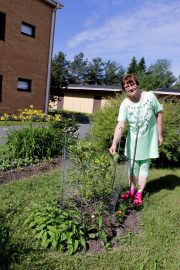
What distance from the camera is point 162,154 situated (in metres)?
7.09

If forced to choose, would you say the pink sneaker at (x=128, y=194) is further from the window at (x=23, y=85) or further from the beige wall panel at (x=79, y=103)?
the beige wall panel at (x=79, y=103)

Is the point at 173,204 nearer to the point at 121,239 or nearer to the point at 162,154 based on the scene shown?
the point at 121,239

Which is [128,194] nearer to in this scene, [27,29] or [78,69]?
[27,29]

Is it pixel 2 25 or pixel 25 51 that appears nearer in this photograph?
pixel 2 25

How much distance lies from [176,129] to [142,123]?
10.7 ft

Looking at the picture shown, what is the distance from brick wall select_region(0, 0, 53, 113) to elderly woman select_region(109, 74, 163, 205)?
38.4 feet

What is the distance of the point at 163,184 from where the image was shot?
564 centimetres

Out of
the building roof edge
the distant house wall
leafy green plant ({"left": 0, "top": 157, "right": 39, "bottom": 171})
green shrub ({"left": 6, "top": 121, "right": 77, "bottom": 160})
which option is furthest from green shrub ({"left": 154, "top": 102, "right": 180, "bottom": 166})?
the distant house wall

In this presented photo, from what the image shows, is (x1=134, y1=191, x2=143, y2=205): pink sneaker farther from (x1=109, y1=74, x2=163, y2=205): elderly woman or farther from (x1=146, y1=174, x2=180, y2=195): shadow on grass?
(x1=146, y1=174, x2=180, y2=195): shadow on grass

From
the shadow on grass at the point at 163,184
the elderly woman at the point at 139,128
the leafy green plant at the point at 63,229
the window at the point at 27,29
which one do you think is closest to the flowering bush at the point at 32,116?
the shadow on grass at the point at 163,184

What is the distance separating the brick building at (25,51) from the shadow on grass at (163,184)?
10684mm

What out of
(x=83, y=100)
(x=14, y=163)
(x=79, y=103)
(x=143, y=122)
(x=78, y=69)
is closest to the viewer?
(x=143, y=122)

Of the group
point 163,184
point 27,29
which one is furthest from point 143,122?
point 27,29

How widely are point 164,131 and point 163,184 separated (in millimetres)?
1688
